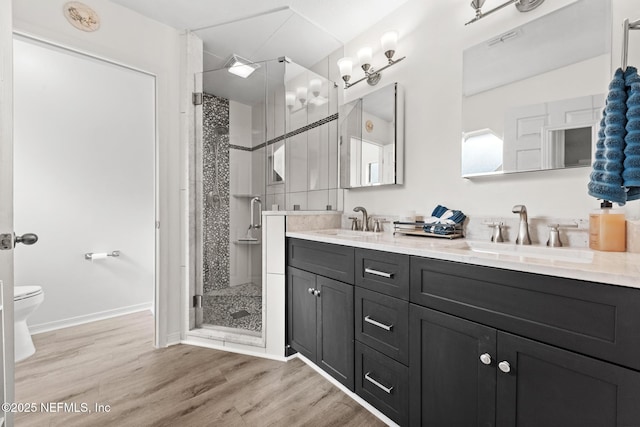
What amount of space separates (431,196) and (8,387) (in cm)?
219

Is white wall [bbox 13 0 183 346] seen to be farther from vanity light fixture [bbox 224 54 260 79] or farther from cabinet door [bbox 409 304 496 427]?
cabinet door [bbox 409 304 496 427]

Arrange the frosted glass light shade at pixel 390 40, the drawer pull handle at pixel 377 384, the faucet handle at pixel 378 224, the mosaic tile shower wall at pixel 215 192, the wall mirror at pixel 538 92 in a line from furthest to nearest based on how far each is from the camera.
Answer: the mosaic tile shower wall at pixel 215 192
the faucet handle at pixel 378 224
the frosted glass light shade at pixel 390 40
the drawer pull handle at pixel 377 384
the wall mirror at pixel 538 92

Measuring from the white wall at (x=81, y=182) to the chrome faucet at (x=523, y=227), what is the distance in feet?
8.19

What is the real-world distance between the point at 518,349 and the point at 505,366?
0.24 feet

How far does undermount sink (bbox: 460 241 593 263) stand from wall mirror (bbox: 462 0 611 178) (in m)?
0.38

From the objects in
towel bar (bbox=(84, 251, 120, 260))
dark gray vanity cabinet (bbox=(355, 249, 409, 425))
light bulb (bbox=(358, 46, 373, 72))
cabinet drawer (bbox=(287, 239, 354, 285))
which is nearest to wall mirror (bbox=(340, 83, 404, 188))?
light bulb (bbox=(358, 46, 373, 72))

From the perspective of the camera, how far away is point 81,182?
255cm

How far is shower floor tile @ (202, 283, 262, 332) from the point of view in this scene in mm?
2225

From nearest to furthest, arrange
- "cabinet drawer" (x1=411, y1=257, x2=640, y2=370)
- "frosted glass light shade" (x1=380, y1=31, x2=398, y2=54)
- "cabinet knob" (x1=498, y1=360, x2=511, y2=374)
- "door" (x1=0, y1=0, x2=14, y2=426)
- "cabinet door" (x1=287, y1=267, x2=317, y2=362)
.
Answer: "cabinet drawer" (x1=411, y1=257, x2=640, y2=370) → "cabinet knob" (x1=498, y1=360, x2=511, y2=374) → "door" (x1=0, y1=0, x2=14, y2=426) → "cabinet door" (x1=287, y1=267, x2=317, y2=362) → "frosted glass light shade" (x1=380, y1=31, x2=398, y2=54)

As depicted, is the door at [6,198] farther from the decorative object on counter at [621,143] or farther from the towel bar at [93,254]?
the decorative object on counter at [621,143]

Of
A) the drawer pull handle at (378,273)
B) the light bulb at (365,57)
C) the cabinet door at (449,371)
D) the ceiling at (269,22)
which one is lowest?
the cabinet door at (449,371)

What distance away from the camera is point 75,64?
7.75ft

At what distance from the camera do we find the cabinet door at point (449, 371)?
3.13 feet

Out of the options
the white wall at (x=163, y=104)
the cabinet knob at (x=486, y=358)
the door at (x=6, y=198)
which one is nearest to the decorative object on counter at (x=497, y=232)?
the cabinet knob at (x=486, y=358)
